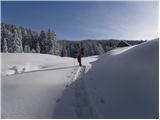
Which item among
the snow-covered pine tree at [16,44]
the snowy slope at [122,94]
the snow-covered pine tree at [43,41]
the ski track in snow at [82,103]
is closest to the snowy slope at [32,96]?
the snowy slope at [122,94]

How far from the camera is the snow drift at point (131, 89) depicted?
335 inches

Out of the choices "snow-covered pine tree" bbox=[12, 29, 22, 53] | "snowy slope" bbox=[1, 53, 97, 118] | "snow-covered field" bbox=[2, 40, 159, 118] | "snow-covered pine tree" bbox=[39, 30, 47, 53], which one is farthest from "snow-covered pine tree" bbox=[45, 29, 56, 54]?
"snow-covered field" bbox=[2, 40, 159, 118]

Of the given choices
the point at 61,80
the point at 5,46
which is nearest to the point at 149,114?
the point at 61,80

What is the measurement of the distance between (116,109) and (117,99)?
0.75 m

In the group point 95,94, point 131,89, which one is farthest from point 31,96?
point 131,89

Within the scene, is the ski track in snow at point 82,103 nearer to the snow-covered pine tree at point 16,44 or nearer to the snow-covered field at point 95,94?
the snow-covered field at point 95,94

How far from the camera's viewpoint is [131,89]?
977 cm

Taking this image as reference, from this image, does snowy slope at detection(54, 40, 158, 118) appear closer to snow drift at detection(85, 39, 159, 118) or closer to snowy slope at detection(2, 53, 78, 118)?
snow drift at detection(85, 39, 159, 118)

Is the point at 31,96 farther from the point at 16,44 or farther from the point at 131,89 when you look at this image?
the point at 16,44

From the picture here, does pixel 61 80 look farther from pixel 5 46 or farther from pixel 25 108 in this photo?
pixel 5 46

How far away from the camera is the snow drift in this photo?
8508mm

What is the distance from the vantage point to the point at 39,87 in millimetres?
11430

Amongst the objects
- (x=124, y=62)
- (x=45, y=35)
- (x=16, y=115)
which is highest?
(x=45, y=35)

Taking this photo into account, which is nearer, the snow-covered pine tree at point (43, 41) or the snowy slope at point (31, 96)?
the snowy slope at point (31, 96)
